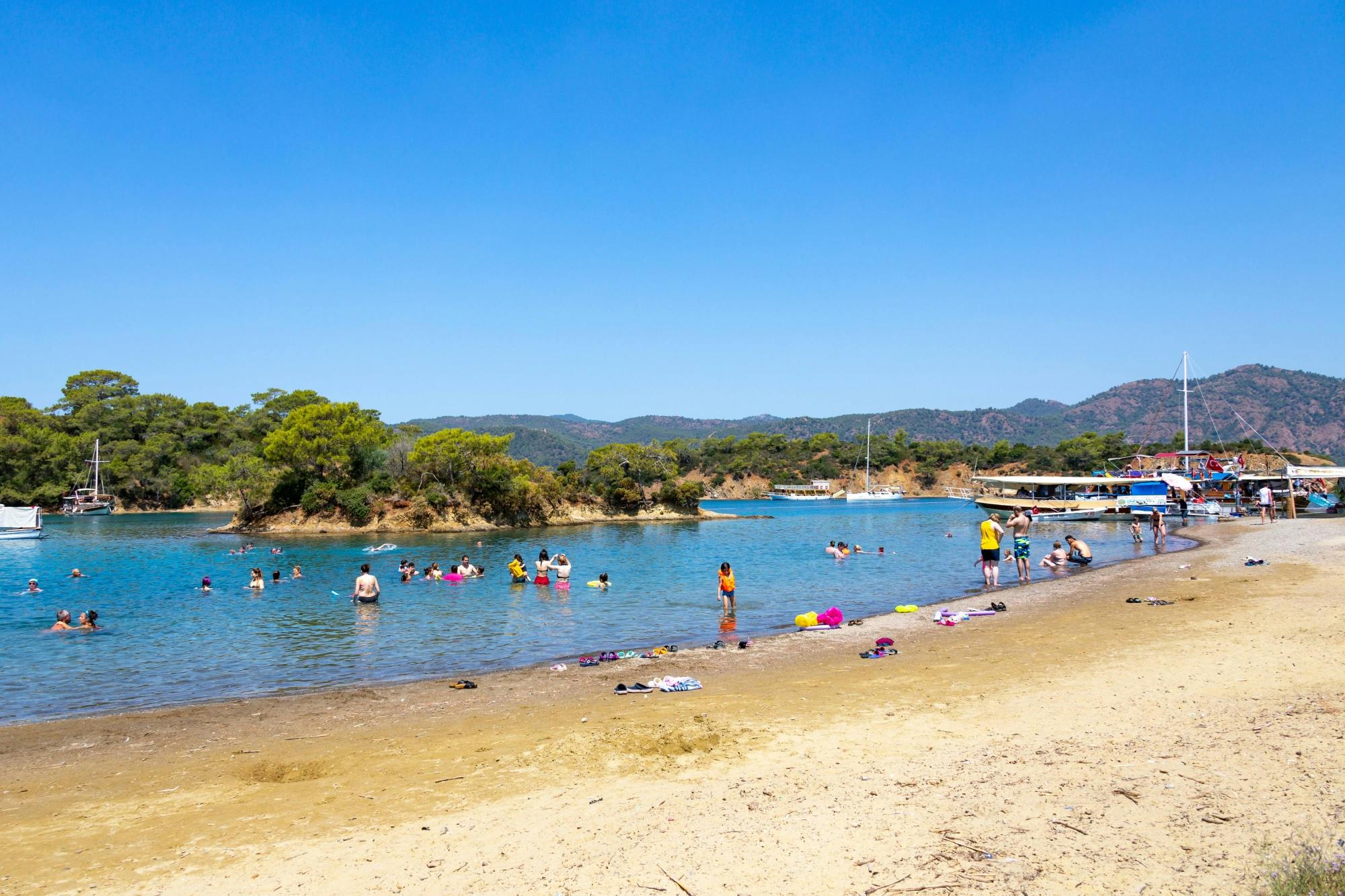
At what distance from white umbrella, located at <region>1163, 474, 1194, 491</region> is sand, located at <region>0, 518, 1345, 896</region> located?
5546 centimetres

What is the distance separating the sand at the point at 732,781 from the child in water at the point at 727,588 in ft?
24.1

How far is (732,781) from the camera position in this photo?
7508 millimetres

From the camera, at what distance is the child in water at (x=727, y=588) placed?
68.9ft

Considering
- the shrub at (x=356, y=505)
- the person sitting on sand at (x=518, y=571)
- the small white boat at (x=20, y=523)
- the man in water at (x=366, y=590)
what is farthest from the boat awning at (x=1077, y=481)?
the small white boat at (x=20, y=523)

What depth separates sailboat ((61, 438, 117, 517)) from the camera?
8631 centimetres

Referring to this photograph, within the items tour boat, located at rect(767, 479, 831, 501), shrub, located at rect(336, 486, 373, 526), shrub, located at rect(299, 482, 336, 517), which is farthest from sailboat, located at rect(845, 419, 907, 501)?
shrub, located at rect(299, 482, 336, 517)

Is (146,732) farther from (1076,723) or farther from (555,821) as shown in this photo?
(1076,723)

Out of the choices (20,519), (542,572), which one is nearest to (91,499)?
(20,519)

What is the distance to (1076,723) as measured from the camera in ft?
29.0

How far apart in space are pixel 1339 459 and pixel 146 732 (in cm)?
21275

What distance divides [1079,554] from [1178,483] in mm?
39089

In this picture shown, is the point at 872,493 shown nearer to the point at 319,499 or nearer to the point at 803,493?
the point at 803,493

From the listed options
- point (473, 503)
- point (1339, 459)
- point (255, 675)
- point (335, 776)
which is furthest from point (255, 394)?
point (1339, 459)

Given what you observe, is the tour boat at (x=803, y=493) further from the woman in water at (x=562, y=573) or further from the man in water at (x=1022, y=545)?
the woman in water at (x=562, y=573)
